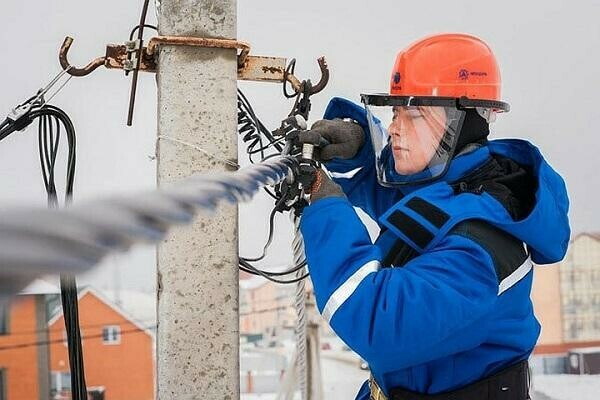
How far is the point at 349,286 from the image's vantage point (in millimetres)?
1209

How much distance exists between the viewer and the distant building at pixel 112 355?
23.4ft

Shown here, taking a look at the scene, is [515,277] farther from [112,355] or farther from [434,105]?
[112,355]

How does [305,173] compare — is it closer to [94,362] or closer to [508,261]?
[508,261]

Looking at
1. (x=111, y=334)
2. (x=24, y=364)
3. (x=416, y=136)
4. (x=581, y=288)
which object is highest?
(x=416, y=136)

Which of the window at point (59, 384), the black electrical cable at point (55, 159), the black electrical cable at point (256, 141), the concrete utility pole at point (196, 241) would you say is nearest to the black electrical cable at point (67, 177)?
the black electrical cable at point (55, 159)

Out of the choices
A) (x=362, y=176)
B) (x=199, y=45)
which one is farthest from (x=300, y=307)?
(x=199, y=45)

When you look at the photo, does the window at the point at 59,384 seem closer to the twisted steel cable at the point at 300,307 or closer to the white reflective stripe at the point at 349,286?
the twisted steel cable at the point at 300,307

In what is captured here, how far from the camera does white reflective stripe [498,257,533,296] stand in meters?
1.28

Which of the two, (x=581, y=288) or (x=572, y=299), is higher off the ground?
(x=581, y=288)

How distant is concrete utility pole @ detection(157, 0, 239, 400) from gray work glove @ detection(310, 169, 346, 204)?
0.23m

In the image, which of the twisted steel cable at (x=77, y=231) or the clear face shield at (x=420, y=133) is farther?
the clear face shield at (x=420, y=133)

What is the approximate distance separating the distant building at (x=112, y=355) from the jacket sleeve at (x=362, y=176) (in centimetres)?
535

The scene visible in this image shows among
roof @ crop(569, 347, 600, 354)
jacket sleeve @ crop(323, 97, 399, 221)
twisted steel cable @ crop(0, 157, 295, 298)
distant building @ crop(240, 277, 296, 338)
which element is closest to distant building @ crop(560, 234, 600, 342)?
roof @ crop(569, 347, 600, 354)

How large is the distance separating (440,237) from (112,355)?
6918 millimetres
